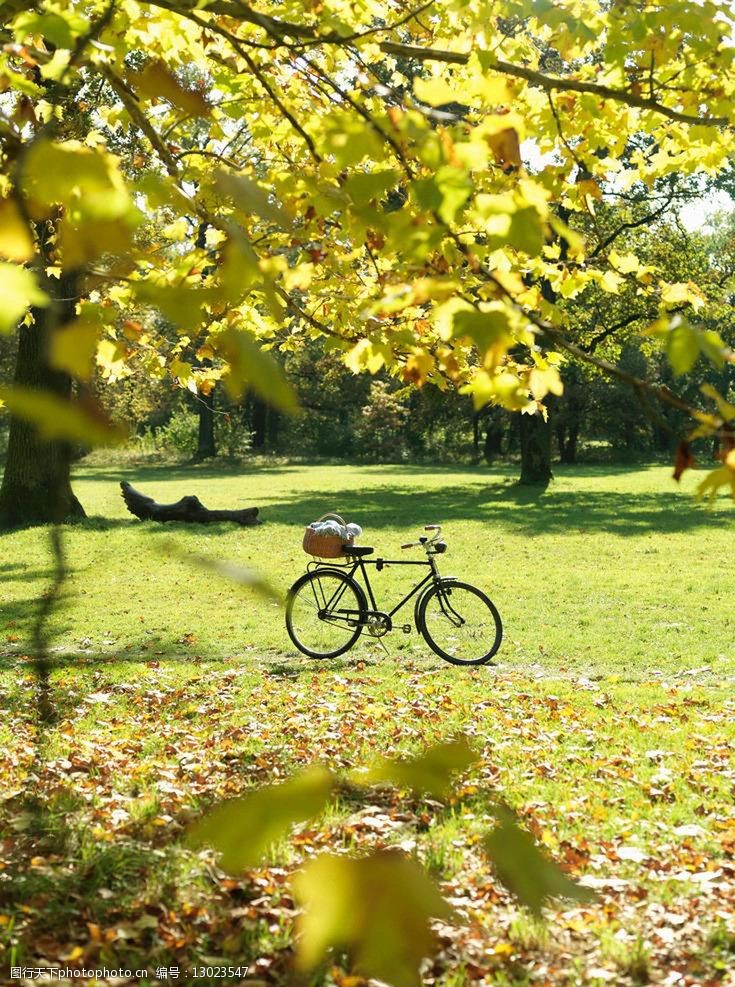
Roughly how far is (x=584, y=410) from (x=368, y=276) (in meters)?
34.5

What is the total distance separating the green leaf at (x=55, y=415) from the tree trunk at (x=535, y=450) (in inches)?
1009

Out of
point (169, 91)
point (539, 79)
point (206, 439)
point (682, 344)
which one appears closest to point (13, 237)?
point (169, 91)

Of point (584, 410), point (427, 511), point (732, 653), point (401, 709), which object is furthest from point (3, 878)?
point (584, 410)

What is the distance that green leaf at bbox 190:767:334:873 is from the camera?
2.75 ft

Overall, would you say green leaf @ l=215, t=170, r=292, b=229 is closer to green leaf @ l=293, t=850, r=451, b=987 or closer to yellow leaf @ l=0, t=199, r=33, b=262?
yellow leaf @ l=0, t=199, r=33, b=262

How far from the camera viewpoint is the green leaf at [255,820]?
2.75 feet

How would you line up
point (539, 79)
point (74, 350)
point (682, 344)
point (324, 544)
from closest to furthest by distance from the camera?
point (74, 350), point (682, 344), point (539, 79), point (324, 544)

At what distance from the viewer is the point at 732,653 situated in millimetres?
9477

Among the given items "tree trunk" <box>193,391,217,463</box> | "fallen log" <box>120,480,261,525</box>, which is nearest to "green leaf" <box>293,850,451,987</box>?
"fallen log" <box>120,480,261,525</box>

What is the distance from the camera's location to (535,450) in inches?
1050

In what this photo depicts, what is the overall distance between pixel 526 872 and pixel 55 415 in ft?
1.67

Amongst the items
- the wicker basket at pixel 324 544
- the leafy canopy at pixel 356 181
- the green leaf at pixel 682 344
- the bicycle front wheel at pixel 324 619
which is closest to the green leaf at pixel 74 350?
the leafy canopy at pixel 356 181

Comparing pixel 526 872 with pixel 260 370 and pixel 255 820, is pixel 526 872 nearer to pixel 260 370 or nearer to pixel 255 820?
pixel 255 820

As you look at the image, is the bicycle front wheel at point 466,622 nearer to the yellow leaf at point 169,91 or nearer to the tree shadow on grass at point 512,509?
the yellow leaf at point 169,91
